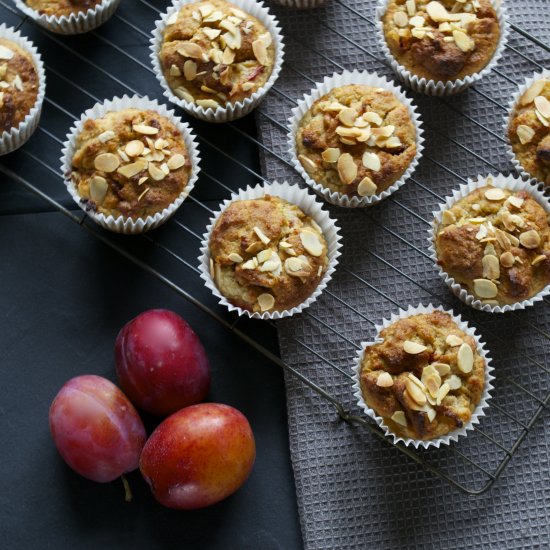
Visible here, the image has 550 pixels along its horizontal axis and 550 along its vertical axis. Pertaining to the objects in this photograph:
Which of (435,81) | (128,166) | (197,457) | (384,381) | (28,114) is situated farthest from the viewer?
(435,81)

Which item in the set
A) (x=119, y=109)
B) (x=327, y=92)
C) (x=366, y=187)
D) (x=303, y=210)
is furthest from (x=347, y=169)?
(x=119, y=109)

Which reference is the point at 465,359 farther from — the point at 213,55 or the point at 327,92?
the point at 213,55

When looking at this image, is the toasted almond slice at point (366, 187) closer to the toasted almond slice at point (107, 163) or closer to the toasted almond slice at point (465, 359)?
the toasted almond slice at point (465, 359)

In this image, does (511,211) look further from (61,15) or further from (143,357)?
(61,15)

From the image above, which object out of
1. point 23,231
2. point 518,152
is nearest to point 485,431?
point 518,152

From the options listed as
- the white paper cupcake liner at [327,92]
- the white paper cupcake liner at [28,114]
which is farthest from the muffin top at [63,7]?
the white paper cupcake liner at [327,92]
